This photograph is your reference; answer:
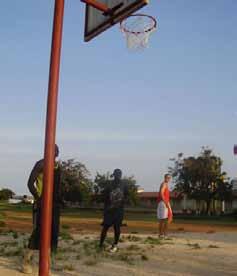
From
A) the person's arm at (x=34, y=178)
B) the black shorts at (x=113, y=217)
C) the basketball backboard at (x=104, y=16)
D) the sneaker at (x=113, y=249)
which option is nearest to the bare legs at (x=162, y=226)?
the black shorts at (x=113, y=217)

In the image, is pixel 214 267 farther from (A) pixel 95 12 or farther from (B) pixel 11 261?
(A) pixel 95 12

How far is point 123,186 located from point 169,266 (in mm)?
2566

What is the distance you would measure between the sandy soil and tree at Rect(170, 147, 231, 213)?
50823 millimetres

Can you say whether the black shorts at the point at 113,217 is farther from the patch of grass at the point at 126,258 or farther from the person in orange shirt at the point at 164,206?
the person in orange shirt at the point at 164,206

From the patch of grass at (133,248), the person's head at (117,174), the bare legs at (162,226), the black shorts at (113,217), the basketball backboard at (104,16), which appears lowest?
the patch of grass at (133,248)

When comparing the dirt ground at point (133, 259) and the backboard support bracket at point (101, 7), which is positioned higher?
the backboard support bracket at point (101, 7)

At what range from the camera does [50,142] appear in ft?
18.4

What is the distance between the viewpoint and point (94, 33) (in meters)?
6.29

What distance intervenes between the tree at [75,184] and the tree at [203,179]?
13.0m

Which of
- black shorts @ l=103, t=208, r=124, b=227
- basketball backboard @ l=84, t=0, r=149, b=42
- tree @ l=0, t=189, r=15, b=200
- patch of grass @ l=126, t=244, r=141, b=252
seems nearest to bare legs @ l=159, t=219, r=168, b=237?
patch of grass @ l=126, t=244, r=141, b=252

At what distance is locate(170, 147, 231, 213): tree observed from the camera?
61750 millimetres

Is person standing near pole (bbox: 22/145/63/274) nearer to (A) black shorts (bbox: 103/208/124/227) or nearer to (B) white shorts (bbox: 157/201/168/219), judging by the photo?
(A) black shorts (bbox: 103/208/124/227)

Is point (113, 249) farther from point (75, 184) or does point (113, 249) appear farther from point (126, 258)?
point (75, 184)

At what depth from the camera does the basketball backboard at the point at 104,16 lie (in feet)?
18.7
